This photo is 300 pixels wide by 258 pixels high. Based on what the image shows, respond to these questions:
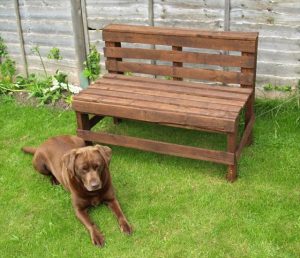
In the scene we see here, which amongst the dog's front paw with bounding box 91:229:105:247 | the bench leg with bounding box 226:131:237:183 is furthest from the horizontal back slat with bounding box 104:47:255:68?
the dog's front paw with bounding box 91:229:105:247

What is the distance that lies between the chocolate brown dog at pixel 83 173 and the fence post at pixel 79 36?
198cm

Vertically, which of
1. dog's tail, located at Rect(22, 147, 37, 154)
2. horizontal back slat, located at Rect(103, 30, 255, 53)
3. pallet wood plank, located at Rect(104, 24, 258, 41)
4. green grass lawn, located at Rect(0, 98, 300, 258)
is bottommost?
green grass lawn, located at Rect(0, 98, 300, 258)

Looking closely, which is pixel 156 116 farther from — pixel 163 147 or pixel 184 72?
pixel 184 72

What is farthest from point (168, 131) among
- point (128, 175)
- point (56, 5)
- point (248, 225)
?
point (56, 5)

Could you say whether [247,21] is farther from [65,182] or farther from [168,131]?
[65,182]

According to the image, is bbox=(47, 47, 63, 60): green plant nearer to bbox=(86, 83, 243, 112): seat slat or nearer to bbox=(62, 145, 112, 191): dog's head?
bbox=(86, 83, 243, 112): seat slat

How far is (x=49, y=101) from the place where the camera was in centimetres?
667

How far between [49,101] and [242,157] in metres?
2.86

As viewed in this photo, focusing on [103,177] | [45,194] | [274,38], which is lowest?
[45,194]

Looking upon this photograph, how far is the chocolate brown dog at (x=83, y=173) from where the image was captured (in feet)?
12.9

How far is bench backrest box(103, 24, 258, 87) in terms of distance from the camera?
190 inches

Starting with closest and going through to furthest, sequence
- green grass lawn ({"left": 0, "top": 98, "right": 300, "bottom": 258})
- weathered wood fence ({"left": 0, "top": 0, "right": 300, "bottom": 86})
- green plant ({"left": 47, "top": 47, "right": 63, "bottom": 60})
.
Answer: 1. green grass lawn ({"left": 0, "top": 98, "right": 300, "bottom": 258})
2. weathered wood fence ({"left": 0, "top": 0, "right": 300, "bottom": 86})
3. green plant ({"left": 47, "top": 47, "right": 63, "bottom": 60})

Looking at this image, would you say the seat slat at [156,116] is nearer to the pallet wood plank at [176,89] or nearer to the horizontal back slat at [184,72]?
the pallet wood plank at [176,89]

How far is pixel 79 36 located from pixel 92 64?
38 cm
